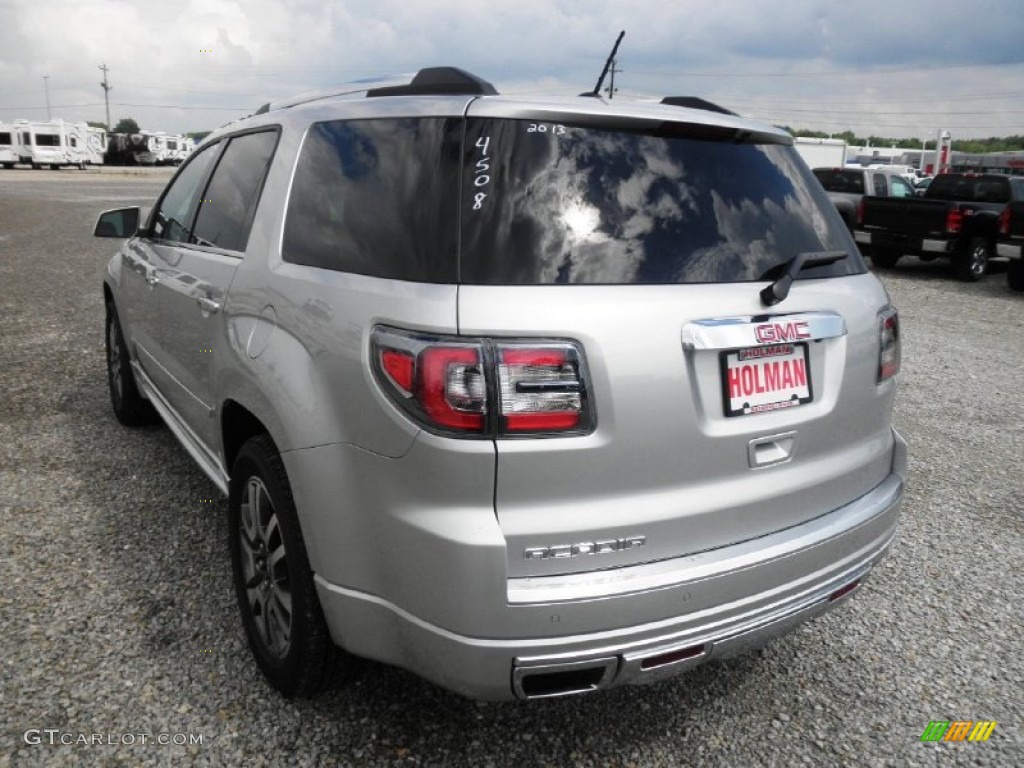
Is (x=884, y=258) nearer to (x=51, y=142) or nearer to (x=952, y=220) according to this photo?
(x=952, y=220)

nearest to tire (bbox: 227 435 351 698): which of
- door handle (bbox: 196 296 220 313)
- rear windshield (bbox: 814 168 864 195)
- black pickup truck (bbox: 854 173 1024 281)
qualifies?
door handle (bbox: 196 296 220 313)

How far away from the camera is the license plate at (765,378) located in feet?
6.70

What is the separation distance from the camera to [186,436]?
356 centimetres

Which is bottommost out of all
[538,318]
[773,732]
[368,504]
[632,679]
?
[773,732]

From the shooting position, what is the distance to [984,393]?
6.66 m

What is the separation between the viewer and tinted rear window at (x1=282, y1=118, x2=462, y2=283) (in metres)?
1.95

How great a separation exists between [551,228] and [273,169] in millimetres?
1213

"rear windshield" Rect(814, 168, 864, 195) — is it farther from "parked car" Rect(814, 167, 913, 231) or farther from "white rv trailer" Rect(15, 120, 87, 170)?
"white rv trailer" Rect(15, 120, 87, 170)

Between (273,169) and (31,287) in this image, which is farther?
(31,287)

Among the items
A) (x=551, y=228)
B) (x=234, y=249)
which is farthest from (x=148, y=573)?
(x=551, y=228)

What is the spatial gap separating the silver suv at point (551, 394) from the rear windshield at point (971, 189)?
48.9 ft

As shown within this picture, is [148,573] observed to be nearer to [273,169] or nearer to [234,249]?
[234,249]

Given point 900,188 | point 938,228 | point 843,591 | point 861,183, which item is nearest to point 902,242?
point 938,228

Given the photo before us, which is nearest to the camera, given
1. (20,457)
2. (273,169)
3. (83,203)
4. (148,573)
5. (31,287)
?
(273,169)
